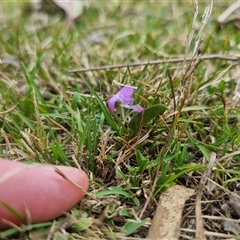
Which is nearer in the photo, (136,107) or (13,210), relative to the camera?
(13,210)

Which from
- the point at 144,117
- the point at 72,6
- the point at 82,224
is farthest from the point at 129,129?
the point at 72,6

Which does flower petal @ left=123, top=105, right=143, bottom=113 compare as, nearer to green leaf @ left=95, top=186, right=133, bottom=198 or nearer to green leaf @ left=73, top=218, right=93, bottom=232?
green leaf @ left=95, top=186, right=133, bottom=198

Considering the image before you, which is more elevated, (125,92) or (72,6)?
(72,6)

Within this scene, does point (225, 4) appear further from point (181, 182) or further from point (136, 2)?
point (181, 182)

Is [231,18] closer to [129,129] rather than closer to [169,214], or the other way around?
[129,129]

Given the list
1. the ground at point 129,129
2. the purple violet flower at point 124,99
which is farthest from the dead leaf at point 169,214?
the purple violet flower at point 124,99

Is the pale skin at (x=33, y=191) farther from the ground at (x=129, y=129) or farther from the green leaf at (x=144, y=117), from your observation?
the green leaf at (x=144, y=117)

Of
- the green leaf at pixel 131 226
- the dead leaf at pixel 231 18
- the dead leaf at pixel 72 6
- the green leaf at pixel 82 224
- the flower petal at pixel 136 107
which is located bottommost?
the green leaf at pixel 131 226
